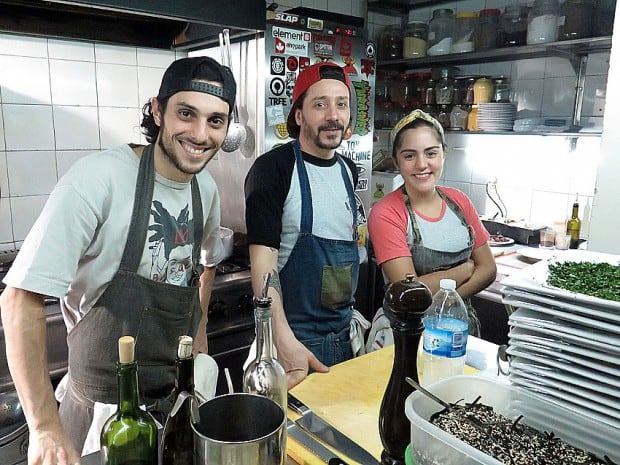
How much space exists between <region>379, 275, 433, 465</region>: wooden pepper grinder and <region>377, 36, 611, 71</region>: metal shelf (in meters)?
2.05

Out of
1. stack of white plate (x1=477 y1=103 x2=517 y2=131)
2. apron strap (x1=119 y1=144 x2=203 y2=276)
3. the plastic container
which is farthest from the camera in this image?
stack of white plate (x1=477 y1=103 x2=517 y2=131)

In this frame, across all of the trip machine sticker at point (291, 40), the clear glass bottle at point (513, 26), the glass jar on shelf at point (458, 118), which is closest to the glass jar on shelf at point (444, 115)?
the glass jar on shelf at point (458, 118)

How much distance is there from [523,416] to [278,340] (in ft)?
2.26

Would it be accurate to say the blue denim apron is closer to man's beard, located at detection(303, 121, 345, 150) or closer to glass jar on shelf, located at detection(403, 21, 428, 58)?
man's beard, located at detection(303, 121, 345, 150)

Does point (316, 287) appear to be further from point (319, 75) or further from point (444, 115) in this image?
point (444, 115)

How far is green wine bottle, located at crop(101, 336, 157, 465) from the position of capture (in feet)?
2.47

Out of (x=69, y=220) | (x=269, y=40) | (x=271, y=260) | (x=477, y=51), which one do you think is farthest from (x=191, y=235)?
(x=477, y=51)

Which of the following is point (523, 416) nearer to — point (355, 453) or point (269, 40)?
point (355, 453)

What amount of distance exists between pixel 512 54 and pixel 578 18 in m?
0.46

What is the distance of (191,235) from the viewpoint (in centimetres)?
144

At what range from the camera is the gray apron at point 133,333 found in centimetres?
126

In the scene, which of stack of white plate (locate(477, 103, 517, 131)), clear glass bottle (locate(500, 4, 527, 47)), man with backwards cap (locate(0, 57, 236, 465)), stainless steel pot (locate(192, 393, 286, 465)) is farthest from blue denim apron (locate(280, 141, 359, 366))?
clear glass bottle (locate(500, 4, 527, 47))

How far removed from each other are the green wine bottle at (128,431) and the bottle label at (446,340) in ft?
1.80

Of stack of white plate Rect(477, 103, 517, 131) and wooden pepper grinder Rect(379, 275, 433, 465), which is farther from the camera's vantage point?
stack of white plate Rect(477, 103, 517, 131)
